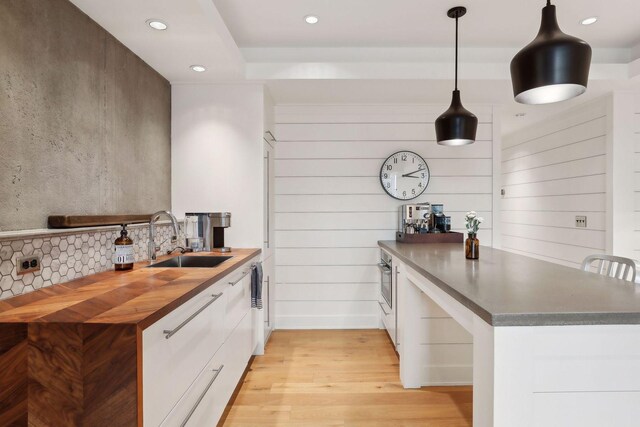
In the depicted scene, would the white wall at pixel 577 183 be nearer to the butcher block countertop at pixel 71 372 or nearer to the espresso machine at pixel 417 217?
the espresso machine at pixel 417 217

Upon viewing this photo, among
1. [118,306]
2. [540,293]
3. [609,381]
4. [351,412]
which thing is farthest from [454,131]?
[118,306]

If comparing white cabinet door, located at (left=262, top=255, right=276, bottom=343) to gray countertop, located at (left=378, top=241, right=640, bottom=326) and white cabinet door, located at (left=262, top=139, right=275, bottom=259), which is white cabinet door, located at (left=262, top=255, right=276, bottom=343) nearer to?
white cabinet door, located at (left=262, top=139, right=275, bottom=259)

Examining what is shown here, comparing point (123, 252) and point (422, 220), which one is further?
point (422, 220)

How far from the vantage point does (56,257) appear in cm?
160

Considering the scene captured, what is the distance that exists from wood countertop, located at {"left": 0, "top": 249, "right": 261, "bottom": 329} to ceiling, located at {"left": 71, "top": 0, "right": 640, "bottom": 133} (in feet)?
4.72

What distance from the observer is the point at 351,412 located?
2109 millimetres

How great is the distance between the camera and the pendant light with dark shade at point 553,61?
52.9 inches

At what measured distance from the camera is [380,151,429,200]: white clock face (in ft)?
11.6

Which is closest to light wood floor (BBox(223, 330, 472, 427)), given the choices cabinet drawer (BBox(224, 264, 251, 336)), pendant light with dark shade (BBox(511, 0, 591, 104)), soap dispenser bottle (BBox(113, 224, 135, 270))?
cabinet drawer (BBox(224, 264, 251, 336))

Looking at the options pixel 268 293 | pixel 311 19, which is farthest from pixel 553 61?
pixel 268 293

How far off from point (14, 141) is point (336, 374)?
2.34 m

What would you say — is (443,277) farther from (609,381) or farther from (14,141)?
(14,141)

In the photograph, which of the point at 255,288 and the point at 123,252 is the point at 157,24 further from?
the point at 255,288

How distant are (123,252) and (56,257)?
0.35 metres
